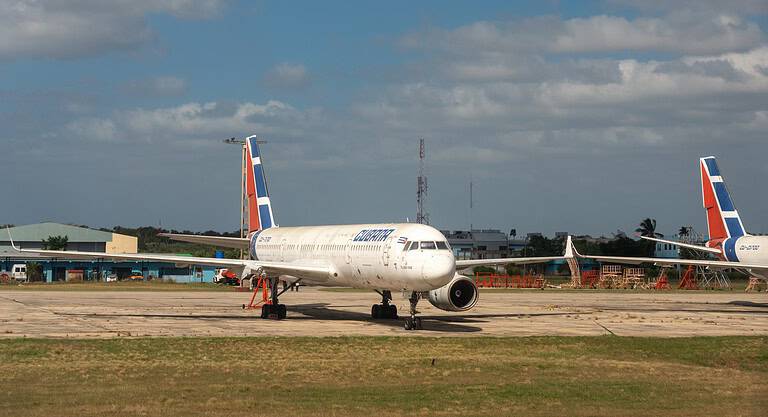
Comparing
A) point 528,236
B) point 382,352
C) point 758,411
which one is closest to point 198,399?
point 382,352

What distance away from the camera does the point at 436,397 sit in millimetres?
17984

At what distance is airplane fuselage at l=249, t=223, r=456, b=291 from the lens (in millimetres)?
30828

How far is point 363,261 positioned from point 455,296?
355 centimetres

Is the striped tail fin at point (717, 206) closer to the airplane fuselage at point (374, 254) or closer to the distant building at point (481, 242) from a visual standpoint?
the airplane fuselage at point (374, 254)

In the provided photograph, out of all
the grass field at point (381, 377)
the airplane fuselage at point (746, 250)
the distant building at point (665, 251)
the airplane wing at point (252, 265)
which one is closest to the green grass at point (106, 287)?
the airplane wing at point (252, 265)

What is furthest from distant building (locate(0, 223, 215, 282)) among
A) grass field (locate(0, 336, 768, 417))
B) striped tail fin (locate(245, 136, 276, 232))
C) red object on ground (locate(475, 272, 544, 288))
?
grass field (locate(0, 336, 768, 417))

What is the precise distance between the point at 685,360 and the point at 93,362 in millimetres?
14398

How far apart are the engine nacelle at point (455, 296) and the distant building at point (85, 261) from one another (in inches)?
1966

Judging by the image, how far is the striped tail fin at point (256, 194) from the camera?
49.4 metres

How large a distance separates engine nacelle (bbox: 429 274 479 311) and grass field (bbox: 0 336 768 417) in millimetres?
5181

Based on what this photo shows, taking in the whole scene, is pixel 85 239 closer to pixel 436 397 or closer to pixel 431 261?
pixel 431 261

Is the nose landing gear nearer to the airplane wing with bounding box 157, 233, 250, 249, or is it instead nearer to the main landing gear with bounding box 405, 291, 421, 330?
the main landing gear with bounding box 405, 291, 421, 330

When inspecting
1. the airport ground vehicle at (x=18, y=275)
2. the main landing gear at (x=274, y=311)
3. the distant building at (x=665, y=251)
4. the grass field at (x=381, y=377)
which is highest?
the distant building at (x=665, y=251)

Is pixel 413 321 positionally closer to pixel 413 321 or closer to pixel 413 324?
pixel 413 321
